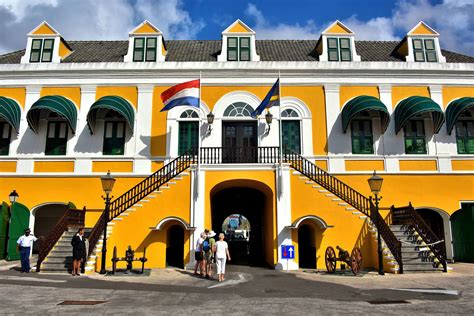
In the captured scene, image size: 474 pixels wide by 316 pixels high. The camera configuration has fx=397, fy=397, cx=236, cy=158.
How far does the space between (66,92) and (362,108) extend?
1476 cm

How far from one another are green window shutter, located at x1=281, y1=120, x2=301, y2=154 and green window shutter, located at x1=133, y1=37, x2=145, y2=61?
834 centimetres

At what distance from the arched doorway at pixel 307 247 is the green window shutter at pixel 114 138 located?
9.61m

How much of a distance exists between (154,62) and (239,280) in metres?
12.4

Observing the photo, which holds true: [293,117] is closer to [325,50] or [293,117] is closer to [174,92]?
[325,50]

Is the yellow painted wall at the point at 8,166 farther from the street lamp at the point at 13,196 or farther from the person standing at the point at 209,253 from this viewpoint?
the person standing at the point at 209,253

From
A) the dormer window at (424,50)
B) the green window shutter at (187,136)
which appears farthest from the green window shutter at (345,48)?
the green window shutter at (187,136)

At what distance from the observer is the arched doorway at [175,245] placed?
18094mm

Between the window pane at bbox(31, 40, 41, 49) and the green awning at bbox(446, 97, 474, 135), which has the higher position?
the window pane at bbox(31, 40, 41, 49)

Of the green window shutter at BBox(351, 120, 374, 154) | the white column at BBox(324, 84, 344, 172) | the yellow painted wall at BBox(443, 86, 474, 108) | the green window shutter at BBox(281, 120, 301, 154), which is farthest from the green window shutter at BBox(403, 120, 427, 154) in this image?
the green window shutter at BBox(281, 120, 301, 154)

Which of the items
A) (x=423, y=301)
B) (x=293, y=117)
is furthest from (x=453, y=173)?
(x=423, y=301)

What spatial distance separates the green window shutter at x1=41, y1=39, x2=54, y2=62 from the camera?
68.8 ft

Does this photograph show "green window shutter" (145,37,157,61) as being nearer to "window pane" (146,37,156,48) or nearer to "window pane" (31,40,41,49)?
"window pane" (146,37,156,48)

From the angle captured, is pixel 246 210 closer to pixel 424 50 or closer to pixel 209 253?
pixel 209 253

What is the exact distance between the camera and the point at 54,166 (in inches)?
762
